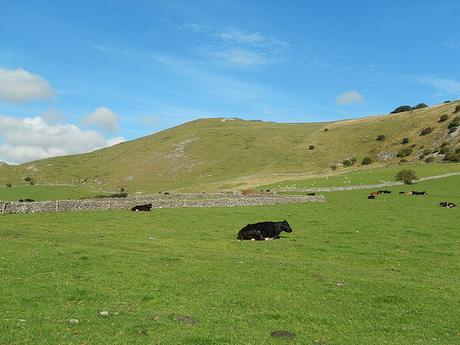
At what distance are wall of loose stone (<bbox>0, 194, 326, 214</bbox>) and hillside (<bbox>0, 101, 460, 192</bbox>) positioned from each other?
32568mm

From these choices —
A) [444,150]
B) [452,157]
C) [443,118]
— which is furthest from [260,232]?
[443,118]

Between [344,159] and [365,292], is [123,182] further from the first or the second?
[365,292]

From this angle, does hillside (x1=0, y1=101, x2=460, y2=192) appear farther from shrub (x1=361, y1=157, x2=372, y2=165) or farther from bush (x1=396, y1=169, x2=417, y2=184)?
bush (x1=396, y1=169, x2=417, y2=184)

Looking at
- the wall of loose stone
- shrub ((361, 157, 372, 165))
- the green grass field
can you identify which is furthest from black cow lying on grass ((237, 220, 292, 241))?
shrub ((361, 157, 372, 165))

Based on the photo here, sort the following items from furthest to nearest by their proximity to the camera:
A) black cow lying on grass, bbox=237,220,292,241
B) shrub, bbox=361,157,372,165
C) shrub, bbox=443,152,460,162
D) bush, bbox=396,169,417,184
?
shrub, bbox=361,157,372,165 < shrub, bbox=443,152,460,162 < bush, bbox=396,169,417,184 < black cow lying on grass, bbox=237,220,292,241

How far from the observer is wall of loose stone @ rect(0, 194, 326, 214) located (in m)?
41.2

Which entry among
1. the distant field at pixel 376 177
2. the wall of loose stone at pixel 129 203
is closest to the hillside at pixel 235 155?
the distant field at pixel 376 177

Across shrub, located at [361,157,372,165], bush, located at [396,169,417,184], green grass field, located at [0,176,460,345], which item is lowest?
green grass field, located at [0,176,460,345]

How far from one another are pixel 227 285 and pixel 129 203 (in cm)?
3344

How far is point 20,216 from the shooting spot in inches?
1513

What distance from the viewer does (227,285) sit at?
49.8 ft

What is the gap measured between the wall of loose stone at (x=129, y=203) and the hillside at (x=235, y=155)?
3257 cm

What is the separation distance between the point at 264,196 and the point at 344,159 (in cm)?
6544

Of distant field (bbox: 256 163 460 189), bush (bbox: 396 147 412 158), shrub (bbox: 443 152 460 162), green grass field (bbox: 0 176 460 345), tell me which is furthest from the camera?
bush (bbox: 396 147 412 158)
